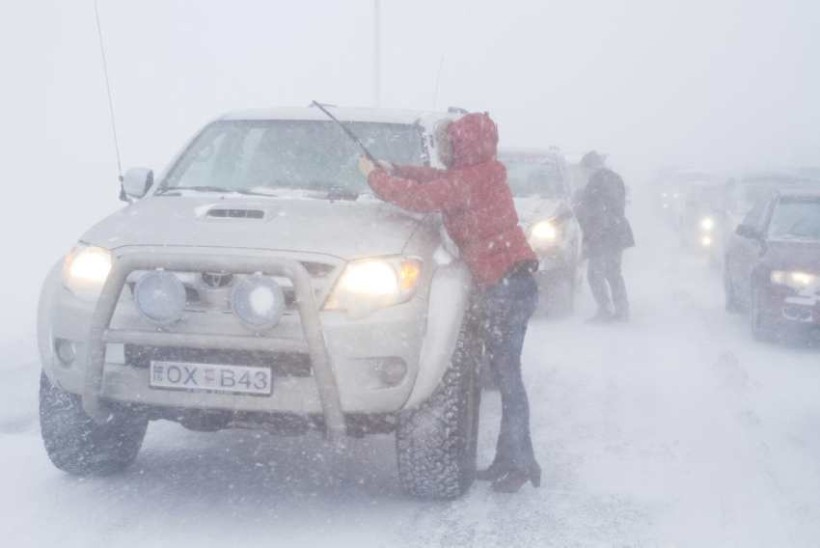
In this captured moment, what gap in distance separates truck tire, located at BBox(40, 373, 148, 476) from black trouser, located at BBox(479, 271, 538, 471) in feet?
5.48

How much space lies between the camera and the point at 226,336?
4.32m

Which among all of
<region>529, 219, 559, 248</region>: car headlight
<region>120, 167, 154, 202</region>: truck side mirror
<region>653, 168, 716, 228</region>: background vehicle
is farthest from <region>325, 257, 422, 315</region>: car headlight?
<region>653, 168, 716, 228</region>: background vehicle

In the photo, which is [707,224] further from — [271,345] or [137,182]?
[271,345]

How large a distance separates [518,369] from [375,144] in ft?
5.34

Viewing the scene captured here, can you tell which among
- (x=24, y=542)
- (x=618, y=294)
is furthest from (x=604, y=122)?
(x=24, y=542)

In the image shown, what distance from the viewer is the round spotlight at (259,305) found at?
430 centimetres

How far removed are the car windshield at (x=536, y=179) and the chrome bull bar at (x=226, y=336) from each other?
298 inches

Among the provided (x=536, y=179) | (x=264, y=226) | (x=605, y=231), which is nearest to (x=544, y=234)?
(x=605, y=231)

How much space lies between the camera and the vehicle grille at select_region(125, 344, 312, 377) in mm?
4402

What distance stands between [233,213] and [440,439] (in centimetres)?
141

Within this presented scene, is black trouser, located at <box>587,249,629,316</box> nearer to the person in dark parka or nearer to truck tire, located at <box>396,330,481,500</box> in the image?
the person in dark parka

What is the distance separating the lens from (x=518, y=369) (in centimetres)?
520

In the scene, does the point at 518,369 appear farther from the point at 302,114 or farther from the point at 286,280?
the point at 302,114

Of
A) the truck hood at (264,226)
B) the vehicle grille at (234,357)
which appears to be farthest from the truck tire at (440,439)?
the truck hood at (264,226)
